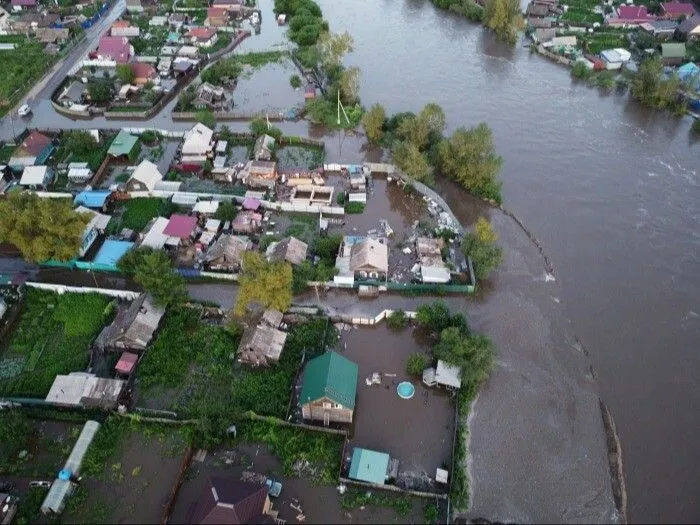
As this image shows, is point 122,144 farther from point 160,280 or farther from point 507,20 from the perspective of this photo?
point 507,20

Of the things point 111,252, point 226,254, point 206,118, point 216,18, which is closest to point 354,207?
point 226,254

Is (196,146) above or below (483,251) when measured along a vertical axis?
below

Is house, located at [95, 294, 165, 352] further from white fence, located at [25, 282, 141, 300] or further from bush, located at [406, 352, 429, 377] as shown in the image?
bush, located at [406, 352, 429, 377]

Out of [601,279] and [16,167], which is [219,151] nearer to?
[16,167]

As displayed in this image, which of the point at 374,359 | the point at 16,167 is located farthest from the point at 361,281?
the point at 16,167

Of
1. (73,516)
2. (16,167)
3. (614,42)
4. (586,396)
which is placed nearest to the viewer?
(73,516)

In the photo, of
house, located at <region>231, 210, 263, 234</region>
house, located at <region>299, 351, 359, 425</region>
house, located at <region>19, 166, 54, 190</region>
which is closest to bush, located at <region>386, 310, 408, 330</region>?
house, located at <region>299, 351, 359, 425</region>

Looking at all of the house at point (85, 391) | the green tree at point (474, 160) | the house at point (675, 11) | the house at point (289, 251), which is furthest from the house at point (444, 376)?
the house at point (675, 11)

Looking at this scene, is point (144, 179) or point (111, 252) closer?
point (111, 252)
